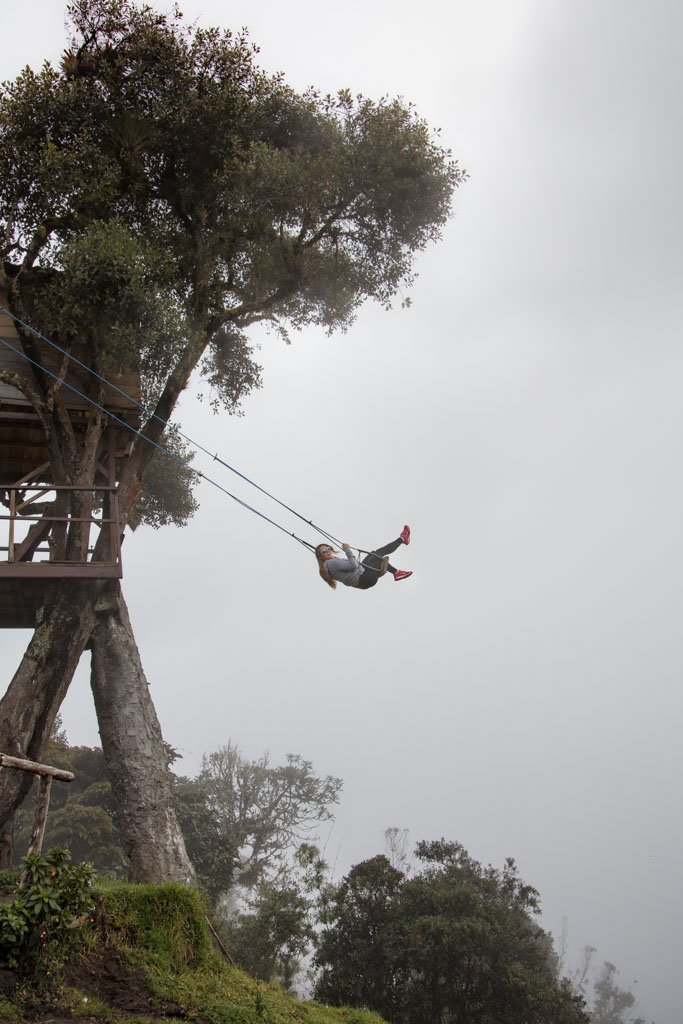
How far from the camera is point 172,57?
2020cm

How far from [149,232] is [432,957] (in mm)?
18967

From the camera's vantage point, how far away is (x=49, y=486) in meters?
16.8

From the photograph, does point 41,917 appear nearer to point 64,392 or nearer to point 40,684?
point 40,684

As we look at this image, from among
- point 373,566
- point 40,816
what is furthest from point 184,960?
point 373,566

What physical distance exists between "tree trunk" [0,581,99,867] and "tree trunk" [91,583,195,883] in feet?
1.74

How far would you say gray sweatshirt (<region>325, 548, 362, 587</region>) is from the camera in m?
15.7

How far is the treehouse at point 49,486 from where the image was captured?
1661cm

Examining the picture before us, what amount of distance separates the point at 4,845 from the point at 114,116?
15577mm

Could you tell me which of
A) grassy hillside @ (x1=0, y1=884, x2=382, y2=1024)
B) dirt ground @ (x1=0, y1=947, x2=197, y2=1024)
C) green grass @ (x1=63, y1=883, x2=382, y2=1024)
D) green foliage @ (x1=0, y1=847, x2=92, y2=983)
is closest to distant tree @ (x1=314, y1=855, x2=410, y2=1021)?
grassy hillside @ (x1=0, y1=884, x2=382, y2=1024)

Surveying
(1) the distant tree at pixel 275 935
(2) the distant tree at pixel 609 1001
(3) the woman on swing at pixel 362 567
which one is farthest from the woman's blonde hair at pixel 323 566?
(2) the distant tree at pixel 609 1001

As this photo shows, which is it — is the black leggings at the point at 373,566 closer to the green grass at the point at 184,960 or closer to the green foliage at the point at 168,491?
the green grass at the point at 184,960

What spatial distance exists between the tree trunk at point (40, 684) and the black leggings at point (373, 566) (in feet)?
18.0

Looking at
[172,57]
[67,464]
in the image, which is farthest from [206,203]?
[67,464]

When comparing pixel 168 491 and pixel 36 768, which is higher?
pixel 168 491
